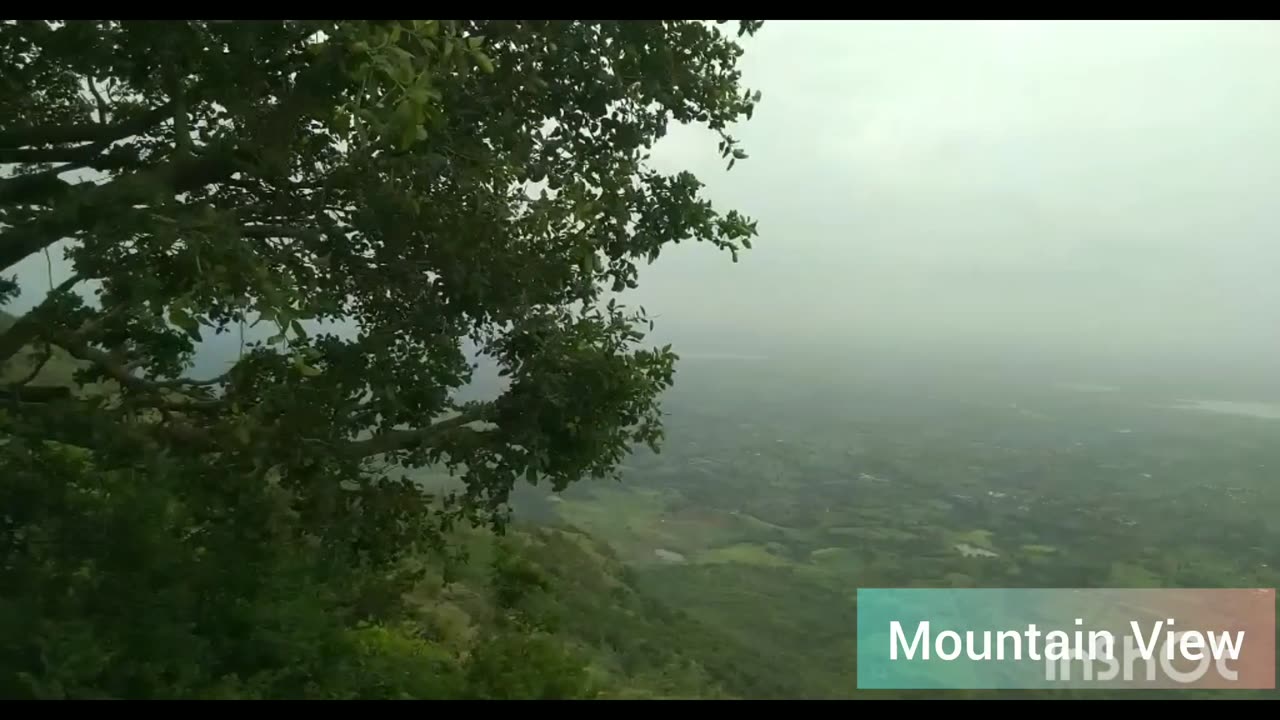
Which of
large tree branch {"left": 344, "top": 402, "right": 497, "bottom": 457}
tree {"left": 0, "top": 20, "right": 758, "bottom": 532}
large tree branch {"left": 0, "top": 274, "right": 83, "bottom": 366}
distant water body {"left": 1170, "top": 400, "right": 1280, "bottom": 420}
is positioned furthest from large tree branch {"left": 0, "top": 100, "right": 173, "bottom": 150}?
distant water body {"left": 1170, "top": 400, "right": 1280, "bottom": 420}

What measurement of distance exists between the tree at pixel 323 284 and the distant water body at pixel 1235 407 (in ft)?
63.7

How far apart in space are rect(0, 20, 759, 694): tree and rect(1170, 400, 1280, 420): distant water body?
1940 centimetres

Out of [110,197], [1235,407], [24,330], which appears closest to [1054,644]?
[110,197]

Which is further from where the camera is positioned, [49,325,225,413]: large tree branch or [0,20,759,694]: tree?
[49,325,225,413]: large tree branch

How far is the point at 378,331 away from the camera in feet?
13.0

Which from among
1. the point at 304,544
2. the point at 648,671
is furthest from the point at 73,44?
the point at 648,671

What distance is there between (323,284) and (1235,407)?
83.6ft

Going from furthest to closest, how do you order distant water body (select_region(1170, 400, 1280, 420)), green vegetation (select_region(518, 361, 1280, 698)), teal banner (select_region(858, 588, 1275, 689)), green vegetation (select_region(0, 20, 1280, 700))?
distant water body (select_region(1170, 400, 1280, 420)) → green vegetation (select_region(518, 361, 1280, 698)) → teal banner (select_region(858, 588, 1275, 689)) → green vegetation (select_region(0, 20, 1280, 700))

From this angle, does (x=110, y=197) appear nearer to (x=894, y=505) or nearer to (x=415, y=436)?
(x=415, y=436)

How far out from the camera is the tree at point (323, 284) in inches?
134

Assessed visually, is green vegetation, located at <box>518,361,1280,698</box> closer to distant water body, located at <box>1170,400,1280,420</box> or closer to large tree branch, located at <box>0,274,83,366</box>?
distant water body, located at <box>1170,400,1280,420</box>

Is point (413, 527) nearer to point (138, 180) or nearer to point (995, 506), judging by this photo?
point (138, 180)

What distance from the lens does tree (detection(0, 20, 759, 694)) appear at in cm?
341

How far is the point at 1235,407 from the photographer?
67.9 feet
